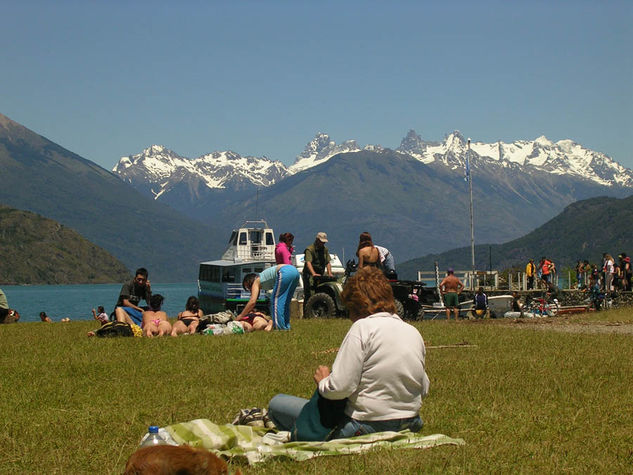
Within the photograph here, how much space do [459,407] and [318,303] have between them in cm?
1406

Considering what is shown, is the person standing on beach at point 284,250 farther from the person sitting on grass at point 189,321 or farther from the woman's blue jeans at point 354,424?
the woman's blue jeans at point 354,424

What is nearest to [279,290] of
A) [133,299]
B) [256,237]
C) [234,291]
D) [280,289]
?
[280,289]

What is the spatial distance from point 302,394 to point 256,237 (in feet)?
161

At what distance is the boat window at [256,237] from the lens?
59000 mm

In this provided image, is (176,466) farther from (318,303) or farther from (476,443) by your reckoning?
(318,303)

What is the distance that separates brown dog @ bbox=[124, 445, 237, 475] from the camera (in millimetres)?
4812

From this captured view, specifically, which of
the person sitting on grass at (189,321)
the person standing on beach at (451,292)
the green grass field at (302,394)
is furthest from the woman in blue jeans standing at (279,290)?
the person standing on beach at (451,292)

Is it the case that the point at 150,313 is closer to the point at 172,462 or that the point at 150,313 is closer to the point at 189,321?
the point at 189,321

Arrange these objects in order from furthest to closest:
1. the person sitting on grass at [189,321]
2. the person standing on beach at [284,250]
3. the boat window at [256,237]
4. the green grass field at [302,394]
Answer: the boat window at [256,237] → the person standing on beach at [284,250] → the person sitting on grass at [189,321] → the green grass field at [302,394]

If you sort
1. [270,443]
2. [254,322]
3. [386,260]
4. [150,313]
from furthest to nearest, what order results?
[386,260] < [254,322] < [150,313] < [270,443]

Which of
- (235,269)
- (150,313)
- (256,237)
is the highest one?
(256,237)

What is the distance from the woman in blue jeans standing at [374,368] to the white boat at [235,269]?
41411 millimetres

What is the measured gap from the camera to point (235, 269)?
54.4 m

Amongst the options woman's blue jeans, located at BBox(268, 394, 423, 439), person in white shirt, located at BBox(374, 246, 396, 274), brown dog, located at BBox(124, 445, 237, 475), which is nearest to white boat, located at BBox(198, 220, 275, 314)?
person in white shirt, located at BBox(374, 246, 396, 274)
